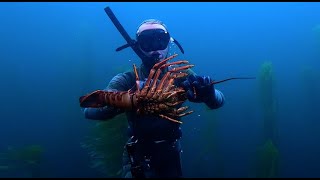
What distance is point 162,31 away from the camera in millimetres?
3682

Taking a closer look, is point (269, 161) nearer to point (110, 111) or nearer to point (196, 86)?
point (110, 111)

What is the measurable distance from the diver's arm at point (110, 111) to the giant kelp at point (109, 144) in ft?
9.44

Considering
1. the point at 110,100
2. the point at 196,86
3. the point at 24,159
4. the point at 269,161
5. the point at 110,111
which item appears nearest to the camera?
the point at 110,100

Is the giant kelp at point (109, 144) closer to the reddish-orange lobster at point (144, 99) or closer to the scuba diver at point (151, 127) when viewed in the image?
the scuba diver at point (151, 127)

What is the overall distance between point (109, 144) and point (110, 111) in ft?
12.0

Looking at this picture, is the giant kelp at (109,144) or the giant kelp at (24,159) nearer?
the giant kelp at (109,144)

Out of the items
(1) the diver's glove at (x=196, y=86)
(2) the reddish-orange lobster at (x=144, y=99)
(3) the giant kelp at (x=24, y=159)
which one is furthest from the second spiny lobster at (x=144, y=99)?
(3) the giant kelp at (x=24, y=159)

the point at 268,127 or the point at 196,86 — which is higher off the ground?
the point at 196,86

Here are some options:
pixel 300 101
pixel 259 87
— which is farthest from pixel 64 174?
pixel 300 101

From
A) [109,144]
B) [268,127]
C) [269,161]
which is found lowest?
[269,161]

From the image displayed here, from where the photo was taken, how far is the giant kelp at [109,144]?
6453 millimetres

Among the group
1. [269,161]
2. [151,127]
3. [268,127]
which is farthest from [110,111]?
[268,127]

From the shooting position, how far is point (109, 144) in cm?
660

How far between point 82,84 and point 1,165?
4563 millimetres
